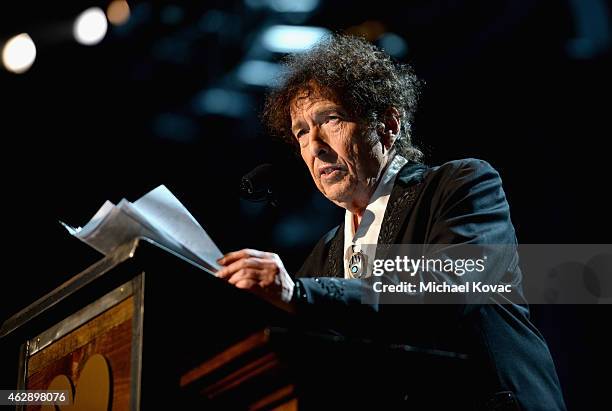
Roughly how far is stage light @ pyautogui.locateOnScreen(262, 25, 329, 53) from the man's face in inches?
58.9

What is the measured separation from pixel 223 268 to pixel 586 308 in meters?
2.33

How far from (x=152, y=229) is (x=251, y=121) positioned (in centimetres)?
282

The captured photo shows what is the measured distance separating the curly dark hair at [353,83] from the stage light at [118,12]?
117cm

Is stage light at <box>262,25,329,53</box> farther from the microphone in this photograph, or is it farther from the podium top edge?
the podium top edge

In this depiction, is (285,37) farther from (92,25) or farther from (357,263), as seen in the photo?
(357,263)

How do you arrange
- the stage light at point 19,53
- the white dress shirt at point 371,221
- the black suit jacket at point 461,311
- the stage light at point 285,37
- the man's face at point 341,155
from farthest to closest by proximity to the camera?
1. the stage light at point 285,37
2. the stage light at point 19,53
3. the man's face at point 341,155
4. the white dress shirt at point 371,221
5. the black suit jacket at point 461,311

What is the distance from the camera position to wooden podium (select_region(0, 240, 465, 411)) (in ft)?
4.19

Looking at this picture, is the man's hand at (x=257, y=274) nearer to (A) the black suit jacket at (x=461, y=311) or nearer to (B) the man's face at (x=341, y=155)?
(A) the black suit jacket at (x=461, y=311)

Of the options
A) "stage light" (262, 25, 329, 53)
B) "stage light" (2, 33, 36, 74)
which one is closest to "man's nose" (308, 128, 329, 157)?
"stage light" (262, 25, 329, 53)

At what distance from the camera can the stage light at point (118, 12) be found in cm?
390

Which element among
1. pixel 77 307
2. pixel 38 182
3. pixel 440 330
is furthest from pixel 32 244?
pixel 440 330

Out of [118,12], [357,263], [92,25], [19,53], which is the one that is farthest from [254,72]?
[357,263]

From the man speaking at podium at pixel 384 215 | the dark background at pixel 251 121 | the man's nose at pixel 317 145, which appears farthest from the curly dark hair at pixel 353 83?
the dark background at pixel 251 121

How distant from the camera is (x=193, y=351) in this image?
58.1 inches
